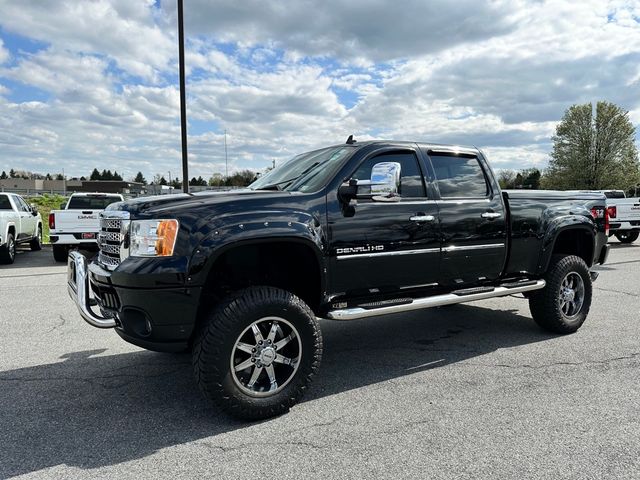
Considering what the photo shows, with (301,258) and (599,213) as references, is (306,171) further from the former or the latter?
(599,213)

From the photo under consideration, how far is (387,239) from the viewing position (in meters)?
4.28

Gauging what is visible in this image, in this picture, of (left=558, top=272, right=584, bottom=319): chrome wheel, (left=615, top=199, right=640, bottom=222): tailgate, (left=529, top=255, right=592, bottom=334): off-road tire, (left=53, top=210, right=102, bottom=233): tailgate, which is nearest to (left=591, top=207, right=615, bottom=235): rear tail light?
(left=529, top=255, right=592, bottom=334): off-road tire

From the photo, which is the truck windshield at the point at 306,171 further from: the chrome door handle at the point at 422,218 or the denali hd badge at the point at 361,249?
the chrome door handle at the point at 422,218

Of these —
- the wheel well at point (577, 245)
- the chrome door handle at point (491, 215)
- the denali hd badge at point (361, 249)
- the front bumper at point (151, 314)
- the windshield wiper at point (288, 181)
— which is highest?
the windshield wiper at point (288, 181)

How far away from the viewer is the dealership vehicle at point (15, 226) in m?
12.0

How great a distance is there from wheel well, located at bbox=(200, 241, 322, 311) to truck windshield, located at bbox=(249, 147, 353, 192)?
1.83 feet

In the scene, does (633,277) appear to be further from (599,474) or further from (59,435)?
(59,435)

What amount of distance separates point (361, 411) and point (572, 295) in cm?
341

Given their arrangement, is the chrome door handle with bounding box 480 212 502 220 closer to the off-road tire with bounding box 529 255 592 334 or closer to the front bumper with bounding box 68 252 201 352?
the off-road tire with bounding box 529 255 592 334

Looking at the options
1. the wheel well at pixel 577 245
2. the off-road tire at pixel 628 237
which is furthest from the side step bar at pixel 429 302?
the off-road tire at pixel 628 237

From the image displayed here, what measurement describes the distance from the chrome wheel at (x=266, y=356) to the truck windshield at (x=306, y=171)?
117 centimetres

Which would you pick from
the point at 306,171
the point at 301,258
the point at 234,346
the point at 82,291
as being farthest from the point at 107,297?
the point at 306,171

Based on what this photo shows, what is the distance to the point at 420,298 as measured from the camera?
459 cm

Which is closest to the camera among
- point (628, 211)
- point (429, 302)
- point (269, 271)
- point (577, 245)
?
point (269, 271)
